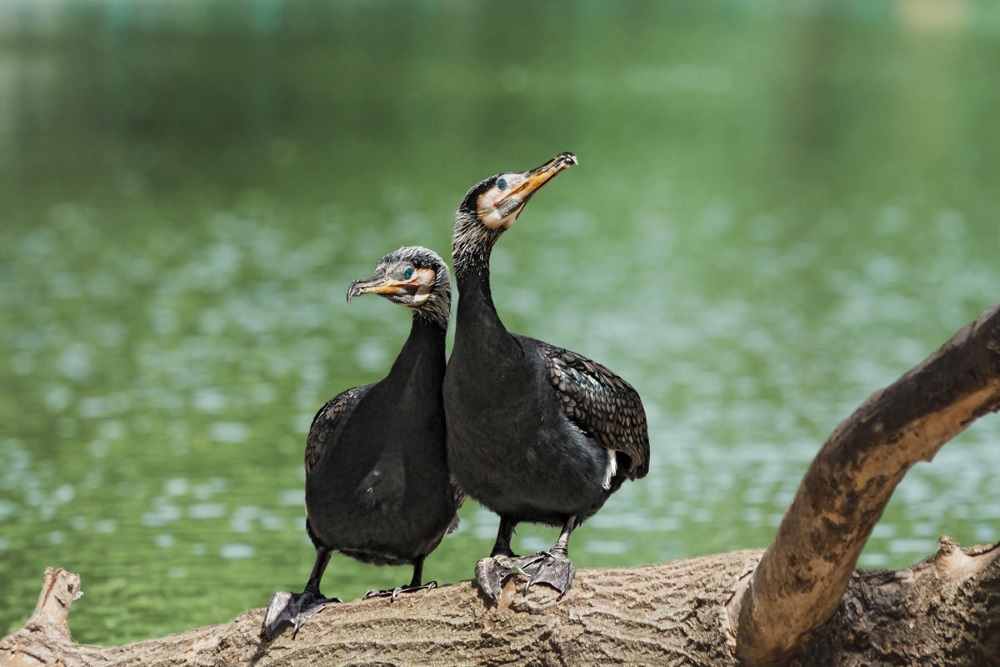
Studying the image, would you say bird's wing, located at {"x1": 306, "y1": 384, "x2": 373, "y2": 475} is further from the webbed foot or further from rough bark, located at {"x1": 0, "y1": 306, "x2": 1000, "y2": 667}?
the webbed foot

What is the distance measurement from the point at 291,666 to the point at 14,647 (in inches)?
54.3

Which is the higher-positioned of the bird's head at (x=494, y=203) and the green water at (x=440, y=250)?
the green water at (x=440, y=250)

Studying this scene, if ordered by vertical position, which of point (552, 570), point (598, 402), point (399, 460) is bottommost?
point (552, 570)

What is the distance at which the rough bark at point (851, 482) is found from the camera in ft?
16.0

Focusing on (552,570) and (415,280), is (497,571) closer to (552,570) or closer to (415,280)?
(552,570)

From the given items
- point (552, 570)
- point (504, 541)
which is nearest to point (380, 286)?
point (504, 541)

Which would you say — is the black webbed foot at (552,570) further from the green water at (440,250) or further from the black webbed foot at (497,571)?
the green water at (440,250)

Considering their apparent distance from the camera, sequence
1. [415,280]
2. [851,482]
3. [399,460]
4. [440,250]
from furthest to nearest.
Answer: [440,250], [399,460], [415,280], [851,482]

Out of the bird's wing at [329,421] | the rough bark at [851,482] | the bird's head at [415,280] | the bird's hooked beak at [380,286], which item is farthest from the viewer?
the bird's wing at [329,421]

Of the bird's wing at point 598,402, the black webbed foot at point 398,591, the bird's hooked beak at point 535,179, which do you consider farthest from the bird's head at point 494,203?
the black webbed foot at point 398,591

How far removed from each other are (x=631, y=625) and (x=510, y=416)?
936mm

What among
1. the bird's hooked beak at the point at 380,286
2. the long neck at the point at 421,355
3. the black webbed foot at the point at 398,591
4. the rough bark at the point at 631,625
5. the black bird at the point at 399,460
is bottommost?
the rough bark at the point at 631,625

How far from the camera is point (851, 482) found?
524cm

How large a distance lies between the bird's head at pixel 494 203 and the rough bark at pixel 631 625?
4.53ft
